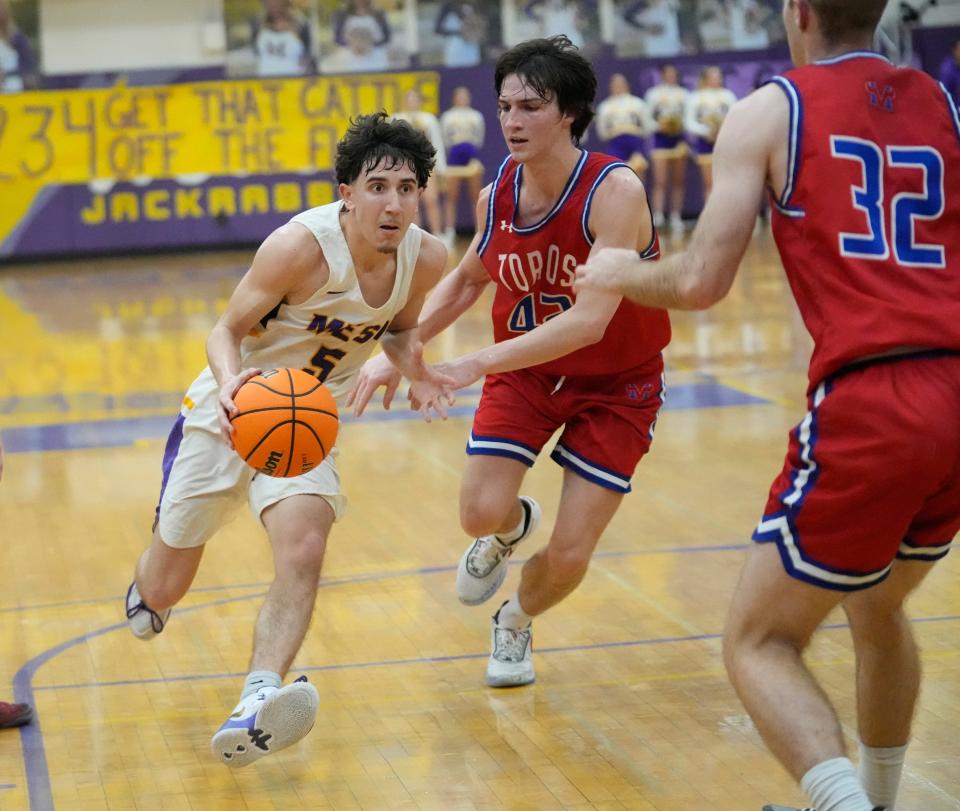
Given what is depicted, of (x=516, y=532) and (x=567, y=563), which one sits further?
(x=516, y=532)

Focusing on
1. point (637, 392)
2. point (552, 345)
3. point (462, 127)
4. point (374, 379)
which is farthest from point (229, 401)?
point (462, 127)

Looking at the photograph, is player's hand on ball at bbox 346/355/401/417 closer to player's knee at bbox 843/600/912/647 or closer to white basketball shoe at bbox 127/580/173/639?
white basketball shoe at bbox 127/580/173/639

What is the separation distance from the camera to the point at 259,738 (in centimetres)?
391

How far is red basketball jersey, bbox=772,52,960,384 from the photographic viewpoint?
300 cm

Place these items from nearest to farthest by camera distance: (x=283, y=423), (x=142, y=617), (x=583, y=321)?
(x=283, y=423), (x=583, y=321), (x=142, y=617)

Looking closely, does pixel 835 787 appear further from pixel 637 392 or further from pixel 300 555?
pixel 637 392

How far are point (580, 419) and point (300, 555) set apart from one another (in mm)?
1203

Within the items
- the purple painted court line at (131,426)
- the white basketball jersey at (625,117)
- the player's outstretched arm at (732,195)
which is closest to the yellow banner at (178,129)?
the white basketball jersey at (625,117)

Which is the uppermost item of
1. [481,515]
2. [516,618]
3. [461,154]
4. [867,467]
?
[867,467]

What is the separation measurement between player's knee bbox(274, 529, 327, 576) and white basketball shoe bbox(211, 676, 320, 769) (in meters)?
0.42

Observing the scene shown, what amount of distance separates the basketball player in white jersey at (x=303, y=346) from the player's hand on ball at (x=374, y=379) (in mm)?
39

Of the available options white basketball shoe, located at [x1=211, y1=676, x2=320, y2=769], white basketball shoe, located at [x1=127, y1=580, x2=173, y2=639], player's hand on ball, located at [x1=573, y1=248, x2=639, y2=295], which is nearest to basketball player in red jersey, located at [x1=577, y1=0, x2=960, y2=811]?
player's hand on ball, located at [x1=573, y1=248, x2=639, y2=295]

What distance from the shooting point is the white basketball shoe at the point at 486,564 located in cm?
531

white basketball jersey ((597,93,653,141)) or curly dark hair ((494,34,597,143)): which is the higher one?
curly dark hair ((494,34,597,143))
